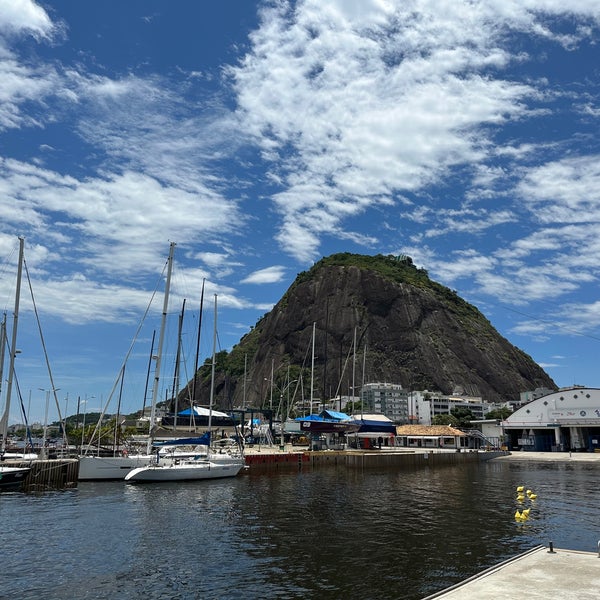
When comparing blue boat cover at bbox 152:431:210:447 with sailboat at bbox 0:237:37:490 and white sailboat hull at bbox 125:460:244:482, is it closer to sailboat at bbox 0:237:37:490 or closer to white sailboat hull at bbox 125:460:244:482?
Answer: white sailboat hull at bbox 125:460:244:482

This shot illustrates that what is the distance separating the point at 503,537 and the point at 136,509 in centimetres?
2387

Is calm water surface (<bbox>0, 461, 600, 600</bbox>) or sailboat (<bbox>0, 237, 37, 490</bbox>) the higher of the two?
sailboat (<bbox>0, 237, 37, 490</bbox>)

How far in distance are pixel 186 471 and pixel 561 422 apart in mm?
90395

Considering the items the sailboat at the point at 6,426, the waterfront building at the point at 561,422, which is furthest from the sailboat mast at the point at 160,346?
the waterfront building at the point at 561,422

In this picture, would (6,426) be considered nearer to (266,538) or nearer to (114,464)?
(114,464)

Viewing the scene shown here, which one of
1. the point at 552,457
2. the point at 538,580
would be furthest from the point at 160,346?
the point at 552,457

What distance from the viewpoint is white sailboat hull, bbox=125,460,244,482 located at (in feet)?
165

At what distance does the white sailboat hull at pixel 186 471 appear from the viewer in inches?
1977

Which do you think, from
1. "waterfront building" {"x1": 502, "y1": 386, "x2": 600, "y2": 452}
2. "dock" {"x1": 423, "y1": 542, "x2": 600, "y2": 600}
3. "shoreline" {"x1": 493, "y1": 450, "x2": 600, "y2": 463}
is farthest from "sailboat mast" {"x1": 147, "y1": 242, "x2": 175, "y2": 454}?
"waterfront building" {"x1": 502, "y1": 386, "x2": 600, "y2": 452}

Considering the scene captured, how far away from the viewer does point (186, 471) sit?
52531mm

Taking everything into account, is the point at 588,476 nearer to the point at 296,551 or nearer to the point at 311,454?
the point at 311,454

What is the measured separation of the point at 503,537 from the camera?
2806cm

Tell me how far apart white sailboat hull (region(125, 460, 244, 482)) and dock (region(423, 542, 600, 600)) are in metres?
40.2

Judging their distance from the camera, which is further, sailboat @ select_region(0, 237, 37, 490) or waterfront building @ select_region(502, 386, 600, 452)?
waterfront building @ select_region(502, 386, 600, 452)
